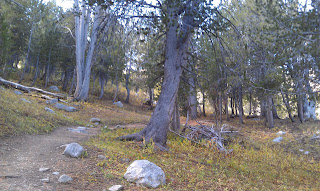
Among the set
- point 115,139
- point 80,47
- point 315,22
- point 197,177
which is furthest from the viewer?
point 80,47

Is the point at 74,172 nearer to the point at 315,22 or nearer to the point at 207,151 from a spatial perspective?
the point at 207,151

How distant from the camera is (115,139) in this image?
781 centimetres

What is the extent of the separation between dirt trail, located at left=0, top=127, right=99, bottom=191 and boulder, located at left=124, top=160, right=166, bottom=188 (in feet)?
3.31

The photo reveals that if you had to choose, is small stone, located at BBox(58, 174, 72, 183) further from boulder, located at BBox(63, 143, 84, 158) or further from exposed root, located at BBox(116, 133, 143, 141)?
exposed root, located at BBox(116, 133, 143, 141)

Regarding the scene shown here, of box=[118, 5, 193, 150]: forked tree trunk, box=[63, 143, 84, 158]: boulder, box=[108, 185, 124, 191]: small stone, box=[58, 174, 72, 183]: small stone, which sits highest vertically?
box=[118, 5, 193, 150]: forked tree trunk

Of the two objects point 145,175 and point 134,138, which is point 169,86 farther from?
point 145,175

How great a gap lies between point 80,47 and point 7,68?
634 cm

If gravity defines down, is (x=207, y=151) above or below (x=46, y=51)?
below

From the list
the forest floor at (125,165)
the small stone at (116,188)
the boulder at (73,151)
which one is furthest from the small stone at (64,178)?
the boulder at (73,151)

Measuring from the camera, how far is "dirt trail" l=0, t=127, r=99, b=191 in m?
3.48

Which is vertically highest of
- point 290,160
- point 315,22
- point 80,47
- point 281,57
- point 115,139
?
point 80,47

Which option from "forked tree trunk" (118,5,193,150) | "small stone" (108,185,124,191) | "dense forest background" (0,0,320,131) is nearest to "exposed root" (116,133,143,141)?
"forked tree trunk" (118,5,193,150)

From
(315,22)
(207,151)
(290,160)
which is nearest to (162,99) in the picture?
(207,151)

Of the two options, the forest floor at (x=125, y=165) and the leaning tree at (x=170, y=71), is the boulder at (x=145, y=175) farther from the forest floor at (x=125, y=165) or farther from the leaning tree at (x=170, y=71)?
the leaning tree at (x=170, y=71)
